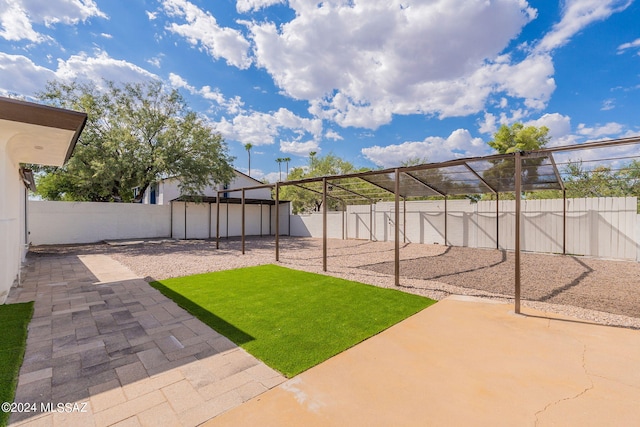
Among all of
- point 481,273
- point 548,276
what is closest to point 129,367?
point 481,273

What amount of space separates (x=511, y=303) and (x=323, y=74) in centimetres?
1115

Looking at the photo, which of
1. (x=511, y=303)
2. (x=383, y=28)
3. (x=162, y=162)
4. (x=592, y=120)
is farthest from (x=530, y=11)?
(x=162, y=162)

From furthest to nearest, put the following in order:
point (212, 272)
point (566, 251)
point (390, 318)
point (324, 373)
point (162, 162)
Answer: point (162, 162)
point (566, 251)
point (212, 272)
point (390, 318)
point (324, 373)

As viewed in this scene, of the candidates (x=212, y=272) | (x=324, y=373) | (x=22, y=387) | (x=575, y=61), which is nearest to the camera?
(x=22, y=387)

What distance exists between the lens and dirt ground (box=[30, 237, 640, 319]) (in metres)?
4.54

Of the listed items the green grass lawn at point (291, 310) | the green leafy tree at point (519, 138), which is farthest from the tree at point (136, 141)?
the green leafy tree at point (519, 138)

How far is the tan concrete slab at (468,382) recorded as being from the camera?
177 cm

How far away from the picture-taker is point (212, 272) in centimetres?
642

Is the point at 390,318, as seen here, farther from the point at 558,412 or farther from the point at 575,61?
the point at 575,61

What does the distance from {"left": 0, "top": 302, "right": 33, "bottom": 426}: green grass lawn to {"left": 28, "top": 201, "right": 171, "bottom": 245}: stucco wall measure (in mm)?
9826

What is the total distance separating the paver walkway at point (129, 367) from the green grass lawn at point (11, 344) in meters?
0.05

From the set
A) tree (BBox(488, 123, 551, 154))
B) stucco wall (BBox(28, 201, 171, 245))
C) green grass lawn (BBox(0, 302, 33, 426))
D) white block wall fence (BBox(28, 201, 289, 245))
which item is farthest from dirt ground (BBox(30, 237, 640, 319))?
tree (BBox(488, 123, 551, 154))

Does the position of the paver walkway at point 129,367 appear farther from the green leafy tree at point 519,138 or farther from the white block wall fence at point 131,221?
the green leafy tree at point 519,138

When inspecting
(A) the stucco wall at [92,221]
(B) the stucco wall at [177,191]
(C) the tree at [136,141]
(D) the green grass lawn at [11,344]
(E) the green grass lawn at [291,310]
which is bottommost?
(E) the green grass lawn at [291,310]
